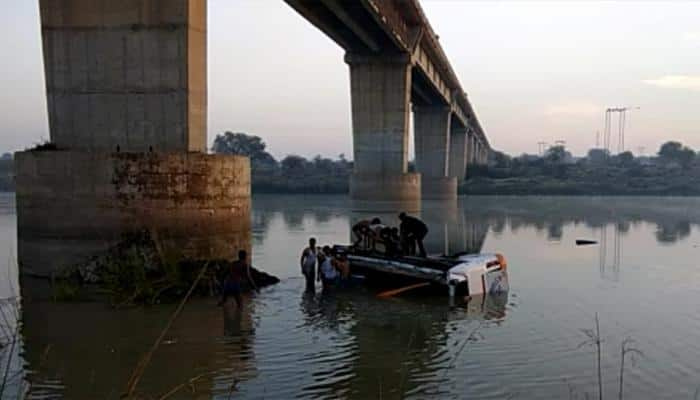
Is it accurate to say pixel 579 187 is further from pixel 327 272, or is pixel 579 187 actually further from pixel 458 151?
pixel 327 272

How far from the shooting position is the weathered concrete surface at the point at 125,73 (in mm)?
16750

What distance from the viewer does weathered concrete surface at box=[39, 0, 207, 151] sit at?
1675 centimetres

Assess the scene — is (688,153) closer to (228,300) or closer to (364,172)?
(364,172)

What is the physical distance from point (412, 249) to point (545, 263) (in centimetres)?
585

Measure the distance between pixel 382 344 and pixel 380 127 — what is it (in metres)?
37.1

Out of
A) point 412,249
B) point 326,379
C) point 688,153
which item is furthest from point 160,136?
point 688,153

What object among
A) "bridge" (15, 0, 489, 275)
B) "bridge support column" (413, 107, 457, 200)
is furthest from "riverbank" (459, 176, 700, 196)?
"bridge" (15, 0, 489, 275)

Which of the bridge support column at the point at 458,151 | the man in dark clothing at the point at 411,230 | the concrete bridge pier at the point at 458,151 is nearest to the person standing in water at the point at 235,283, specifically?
the man in dark clothing at the point at 411,230

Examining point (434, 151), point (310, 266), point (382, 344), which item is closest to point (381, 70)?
point (434, 151)

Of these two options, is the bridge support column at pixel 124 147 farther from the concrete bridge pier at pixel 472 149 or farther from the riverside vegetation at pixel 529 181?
→ the concrete bridge pier at pixel 472 149

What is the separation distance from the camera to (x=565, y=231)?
3638 cm

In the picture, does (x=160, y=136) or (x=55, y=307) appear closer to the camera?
(x=55, y=307)

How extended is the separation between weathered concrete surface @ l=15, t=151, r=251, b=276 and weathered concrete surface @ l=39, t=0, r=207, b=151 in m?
0.92

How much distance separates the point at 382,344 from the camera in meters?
11.2
